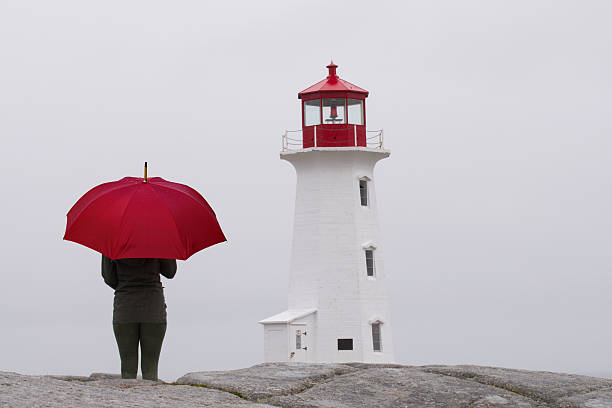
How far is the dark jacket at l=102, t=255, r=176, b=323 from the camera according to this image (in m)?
12.2

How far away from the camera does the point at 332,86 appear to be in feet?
103

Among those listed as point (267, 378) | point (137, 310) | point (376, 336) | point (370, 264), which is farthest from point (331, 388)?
point (370, 264)

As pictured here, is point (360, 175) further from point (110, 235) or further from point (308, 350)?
point (110, 235)

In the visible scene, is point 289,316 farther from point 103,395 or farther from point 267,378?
point 103,395

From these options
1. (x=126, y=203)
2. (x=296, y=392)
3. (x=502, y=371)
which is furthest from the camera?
(x=502, y=371)

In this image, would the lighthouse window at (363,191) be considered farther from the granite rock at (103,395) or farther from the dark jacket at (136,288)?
the granite rock at (103,395)

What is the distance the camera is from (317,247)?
30.0 meters

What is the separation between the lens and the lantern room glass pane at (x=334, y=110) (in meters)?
31.0

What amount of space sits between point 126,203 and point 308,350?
1838 centimetres

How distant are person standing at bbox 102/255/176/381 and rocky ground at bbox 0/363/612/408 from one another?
488 millimetres

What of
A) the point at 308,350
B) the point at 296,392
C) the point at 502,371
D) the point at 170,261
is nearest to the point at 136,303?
the point at 170,261

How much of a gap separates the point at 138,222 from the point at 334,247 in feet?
60.6

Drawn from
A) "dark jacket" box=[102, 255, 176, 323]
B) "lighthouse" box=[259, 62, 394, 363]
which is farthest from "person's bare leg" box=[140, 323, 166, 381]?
"lighthouse" box=[259, 62, 394, 363]

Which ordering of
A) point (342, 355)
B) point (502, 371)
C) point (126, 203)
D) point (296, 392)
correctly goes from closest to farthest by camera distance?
point (296, 392), point (126, 203), point (502, 371), point (342, 355)
